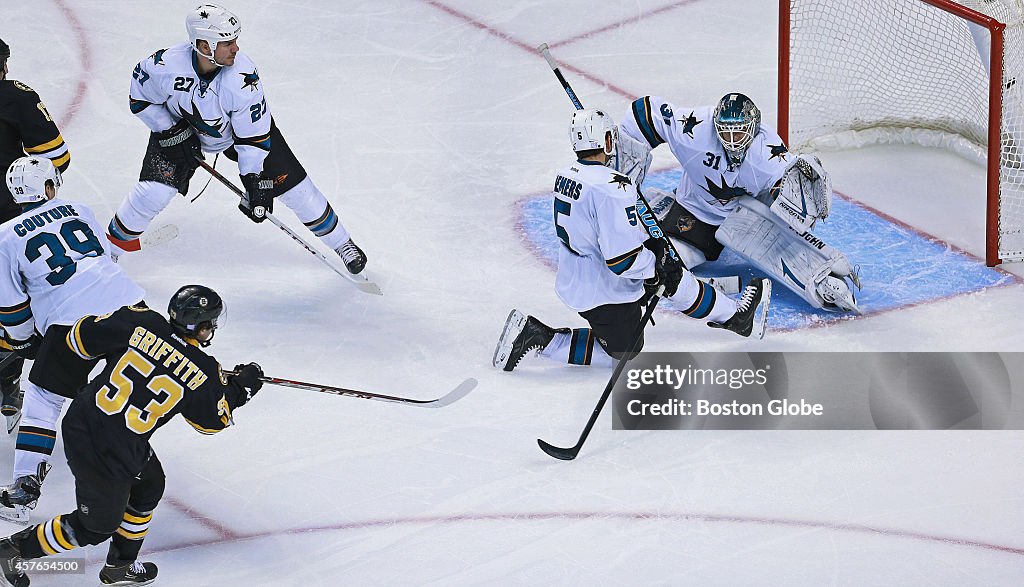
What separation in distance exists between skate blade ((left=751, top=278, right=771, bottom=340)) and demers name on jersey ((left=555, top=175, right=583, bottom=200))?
0.89m

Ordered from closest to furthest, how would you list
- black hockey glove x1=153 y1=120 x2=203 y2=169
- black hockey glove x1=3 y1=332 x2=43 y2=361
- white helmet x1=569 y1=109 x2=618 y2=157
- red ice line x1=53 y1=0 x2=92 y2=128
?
black hockey glove x1=3 y1=332 x2=43 y2=361 → white helmet x1=569 y1=109 x2=618 y2=157 → black hockey glove x1=153 y1=120 x2=203 y2=169 → red ice line x1=53 y1=0 x2=92 y2=128

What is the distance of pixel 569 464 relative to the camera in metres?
4.35

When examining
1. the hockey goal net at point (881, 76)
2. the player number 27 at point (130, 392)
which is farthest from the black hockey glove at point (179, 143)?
the hockey goal net at point (881, 76)

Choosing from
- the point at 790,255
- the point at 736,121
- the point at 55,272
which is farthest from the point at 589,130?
the point at 55,272

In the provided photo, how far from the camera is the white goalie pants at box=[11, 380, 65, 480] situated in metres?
4.01

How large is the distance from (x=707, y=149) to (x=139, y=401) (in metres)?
2.40

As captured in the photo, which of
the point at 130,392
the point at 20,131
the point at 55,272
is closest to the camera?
the point at 130,392

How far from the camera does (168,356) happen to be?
138 inches

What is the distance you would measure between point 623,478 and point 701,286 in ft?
2.64

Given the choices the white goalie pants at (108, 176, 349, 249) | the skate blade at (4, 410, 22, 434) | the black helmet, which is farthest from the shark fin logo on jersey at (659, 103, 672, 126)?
the skate blade at (4, 410, 22, 434)

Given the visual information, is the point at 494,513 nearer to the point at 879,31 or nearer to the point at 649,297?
the point at 649,297

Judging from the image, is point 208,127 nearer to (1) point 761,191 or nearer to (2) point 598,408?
(2) point 598,408

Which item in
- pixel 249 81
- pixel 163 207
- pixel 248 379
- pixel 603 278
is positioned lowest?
pixel 163 207

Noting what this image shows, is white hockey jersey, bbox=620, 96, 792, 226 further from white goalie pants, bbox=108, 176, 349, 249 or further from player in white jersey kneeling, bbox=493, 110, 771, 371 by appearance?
white goalie pants, bbox=108, 176, 349, 249
